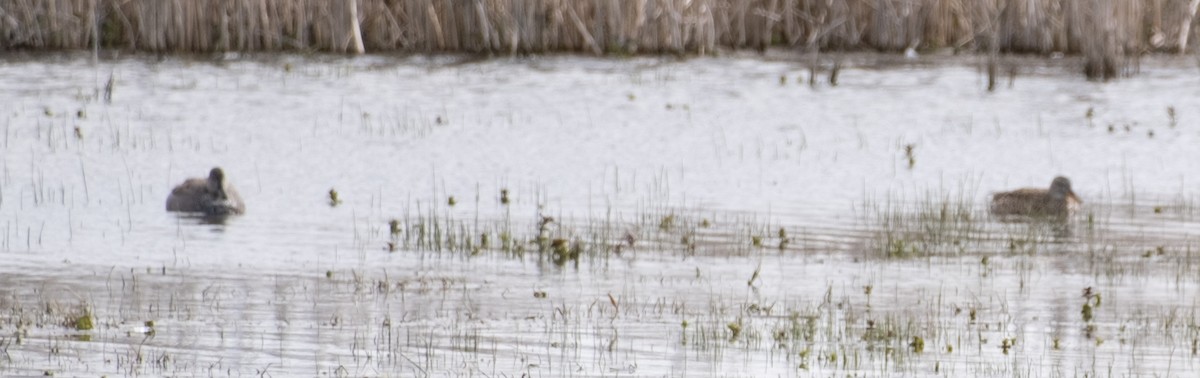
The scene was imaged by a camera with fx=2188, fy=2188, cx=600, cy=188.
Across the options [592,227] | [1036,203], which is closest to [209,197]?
[592,227]

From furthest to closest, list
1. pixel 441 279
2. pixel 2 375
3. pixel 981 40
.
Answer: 1. pixel 981 40
2. pixel 441 279
3. pixel 2 375

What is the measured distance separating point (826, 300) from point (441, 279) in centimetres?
196

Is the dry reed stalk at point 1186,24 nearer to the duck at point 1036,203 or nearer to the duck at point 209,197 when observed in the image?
the duck at point 1036,203

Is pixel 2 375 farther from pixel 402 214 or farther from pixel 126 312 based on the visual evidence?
pixel 402 214

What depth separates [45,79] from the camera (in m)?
24.7

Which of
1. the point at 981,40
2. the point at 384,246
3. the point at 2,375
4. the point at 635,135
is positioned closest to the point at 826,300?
the point at 384,246

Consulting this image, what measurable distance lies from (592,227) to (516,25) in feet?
48.8

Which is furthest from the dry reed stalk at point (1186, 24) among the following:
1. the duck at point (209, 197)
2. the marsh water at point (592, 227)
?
the duck at point (209, 197)

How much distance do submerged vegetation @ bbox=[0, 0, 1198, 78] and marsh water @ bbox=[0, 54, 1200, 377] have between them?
1.47 metres

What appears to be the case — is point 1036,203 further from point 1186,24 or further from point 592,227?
point 1186,24

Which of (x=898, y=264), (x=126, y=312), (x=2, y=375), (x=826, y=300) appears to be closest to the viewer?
(x=2, y=375)

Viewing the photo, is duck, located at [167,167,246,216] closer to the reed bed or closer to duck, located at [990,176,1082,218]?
duck, located at [990,176,1082,218]

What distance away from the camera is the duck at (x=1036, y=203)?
46.9ft

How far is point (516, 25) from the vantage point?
27.7 m
